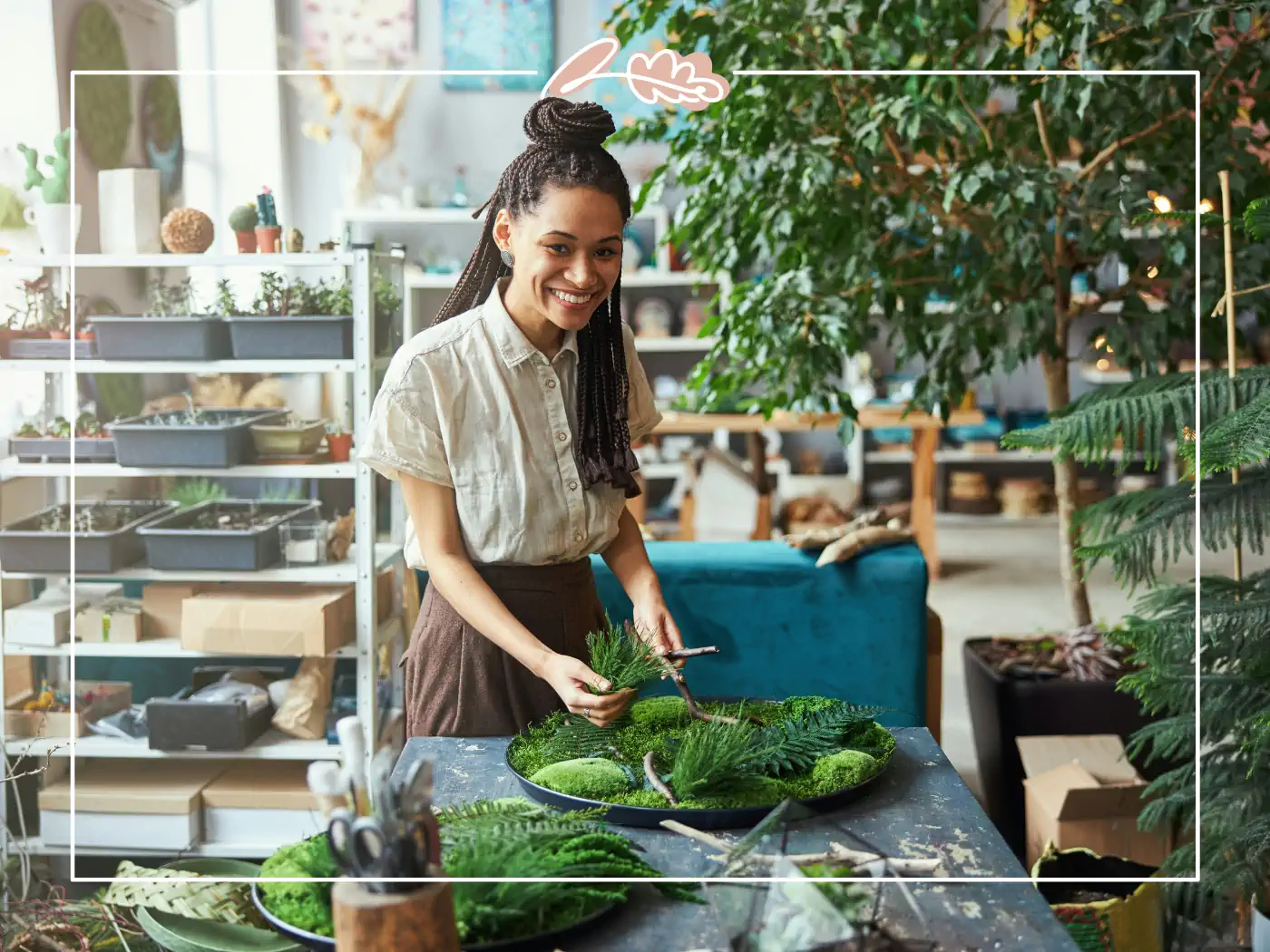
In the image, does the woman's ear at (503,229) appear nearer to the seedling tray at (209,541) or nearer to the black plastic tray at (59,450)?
the seedling tray at (209,541)

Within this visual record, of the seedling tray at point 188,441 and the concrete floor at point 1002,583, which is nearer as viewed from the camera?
the seedling tray at point 188,441

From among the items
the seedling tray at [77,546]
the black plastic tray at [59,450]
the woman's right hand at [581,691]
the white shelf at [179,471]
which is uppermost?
the black plastic tray at [59,450]

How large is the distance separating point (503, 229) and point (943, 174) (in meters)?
1.01

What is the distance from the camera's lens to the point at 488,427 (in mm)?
1195

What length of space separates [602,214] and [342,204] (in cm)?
32

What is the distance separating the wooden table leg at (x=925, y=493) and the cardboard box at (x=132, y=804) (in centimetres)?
105

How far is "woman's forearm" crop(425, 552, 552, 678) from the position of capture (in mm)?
1229

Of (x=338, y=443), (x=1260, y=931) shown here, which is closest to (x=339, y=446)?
(x=338, y=443)

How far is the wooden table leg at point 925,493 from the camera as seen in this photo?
193 cm

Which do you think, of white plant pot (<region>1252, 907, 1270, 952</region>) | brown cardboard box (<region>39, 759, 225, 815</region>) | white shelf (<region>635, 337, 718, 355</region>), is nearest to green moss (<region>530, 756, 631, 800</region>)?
brown cardboard box (<region>39, 759, 225, 815</region>)

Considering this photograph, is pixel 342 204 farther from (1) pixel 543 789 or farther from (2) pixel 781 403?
(2) pixel 781 403

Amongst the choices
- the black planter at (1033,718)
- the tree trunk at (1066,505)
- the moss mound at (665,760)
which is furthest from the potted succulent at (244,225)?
the black planter at (1033,718)

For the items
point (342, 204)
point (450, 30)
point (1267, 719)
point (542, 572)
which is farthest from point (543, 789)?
point (1267, 719)

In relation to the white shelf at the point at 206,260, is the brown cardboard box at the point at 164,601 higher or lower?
lower
